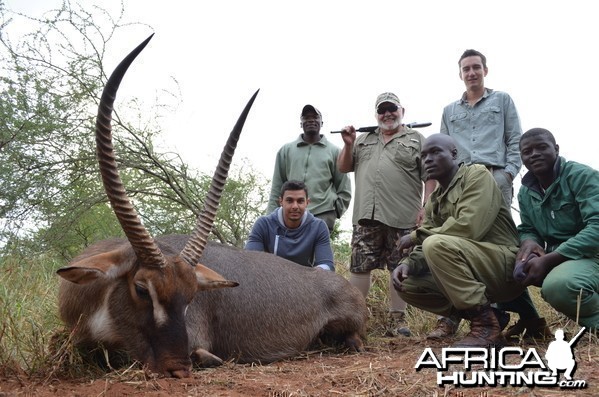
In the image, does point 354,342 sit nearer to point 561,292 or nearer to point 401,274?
point 401,274

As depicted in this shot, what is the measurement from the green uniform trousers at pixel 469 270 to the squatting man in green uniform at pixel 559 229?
6.8 inches

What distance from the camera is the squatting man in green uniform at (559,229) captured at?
4555 millimetres

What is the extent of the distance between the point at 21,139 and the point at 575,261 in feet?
22.2

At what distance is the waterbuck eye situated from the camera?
4.03 m

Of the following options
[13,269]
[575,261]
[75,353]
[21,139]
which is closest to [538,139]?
[575,261]

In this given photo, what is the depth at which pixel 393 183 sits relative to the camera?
6.66m

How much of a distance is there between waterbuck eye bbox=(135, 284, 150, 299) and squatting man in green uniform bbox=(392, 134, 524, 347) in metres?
2.11

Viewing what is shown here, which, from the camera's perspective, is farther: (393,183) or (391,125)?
(391,125)

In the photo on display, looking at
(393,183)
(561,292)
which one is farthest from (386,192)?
(561,292)

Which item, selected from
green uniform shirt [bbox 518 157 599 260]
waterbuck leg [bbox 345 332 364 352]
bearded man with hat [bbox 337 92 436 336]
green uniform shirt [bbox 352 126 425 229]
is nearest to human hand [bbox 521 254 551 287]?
green uniform shirt [bbox 518 157 599 260]

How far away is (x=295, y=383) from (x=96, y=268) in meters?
1.45

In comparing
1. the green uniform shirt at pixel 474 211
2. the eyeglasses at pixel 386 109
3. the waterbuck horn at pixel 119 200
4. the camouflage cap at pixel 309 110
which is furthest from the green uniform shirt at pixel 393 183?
the waterbuck horn at pixel 119 200

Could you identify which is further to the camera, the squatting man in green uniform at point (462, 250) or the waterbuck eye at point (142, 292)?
the squatting man in green uniform at point (462, 250)

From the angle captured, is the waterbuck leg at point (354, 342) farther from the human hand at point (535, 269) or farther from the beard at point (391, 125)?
the beard at point (391, 125)
